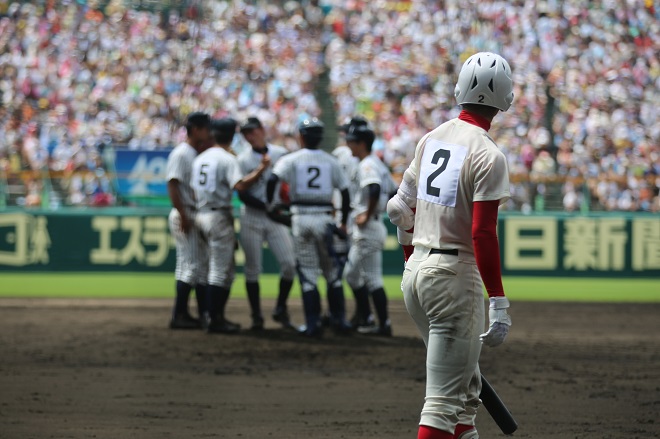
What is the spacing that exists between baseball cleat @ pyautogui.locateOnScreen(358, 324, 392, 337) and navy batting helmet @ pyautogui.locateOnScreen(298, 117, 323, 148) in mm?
2146

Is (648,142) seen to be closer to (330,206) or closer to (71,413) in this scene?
(330,206)

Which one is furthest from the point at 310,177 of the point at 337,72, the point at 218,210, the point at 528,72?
the point at 528,72

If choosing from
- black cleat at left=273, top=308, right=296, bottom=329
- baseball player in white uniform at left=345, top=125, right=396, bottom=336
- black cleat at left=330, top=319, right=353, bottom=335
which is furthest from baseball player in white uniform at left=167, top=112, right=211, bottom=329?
baseball player in white uniform at left=345, top=125, right=396, bottom=336

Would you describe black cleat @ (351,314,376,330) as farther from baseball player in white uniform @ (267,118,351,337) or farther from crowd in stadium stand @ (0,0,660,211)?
crowd in stadium stand @ (0,0,660,211)

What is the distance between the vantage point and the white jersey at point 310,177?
1018 centimetres

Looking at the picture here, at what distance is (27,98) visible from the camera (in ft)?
67.6

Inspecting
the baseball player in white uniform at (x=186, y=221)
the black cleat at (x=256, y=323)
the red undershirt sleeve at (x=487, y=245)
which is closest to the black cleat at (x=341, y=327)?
the black cleat at (x=256, y=323)

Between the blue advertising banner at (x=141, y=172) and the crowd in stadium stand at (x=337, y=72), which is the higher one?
the crowd in stadium stand at (x=337, y=72)

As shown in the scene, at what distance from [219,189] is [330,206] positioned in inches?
49.4

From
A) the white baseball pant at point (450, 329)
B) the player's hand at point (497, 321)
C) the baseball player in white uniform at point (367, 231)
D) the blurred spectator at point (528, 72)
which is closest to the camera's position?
the player's hand at point (497, 321)

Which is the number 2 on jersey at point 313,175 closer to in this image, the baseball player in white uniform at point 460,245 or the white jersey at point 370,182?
the white jersey at point 370,182

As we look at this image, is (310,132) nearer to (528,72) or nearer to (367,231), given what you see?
(367,231)

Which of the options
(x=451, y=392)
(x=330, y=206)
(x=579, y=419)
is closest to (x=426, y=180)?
(x=451, y=392)

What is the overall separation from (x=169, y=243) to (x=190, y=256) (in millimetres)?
4562
